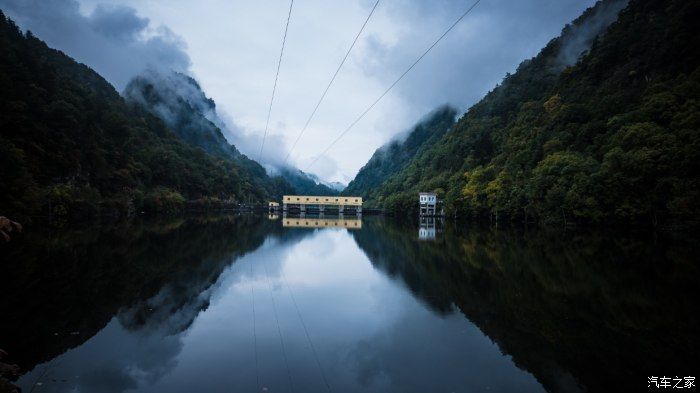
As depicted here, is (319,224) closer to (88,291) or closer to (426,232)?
(426,232)

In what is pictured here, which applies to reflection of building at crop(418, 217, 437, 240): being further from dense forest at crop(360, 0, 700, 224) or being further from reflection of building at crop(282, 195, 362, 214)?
reflection of building at crop(282, 195, 362, 214)

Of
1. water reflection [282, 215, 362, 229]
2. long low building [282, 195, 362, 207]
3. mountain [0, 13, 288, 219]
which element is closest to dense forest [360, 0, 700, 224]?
long low building [282, 195, 362, 207]

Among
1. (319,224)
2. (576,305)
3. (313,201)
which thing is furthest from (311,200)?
(576,305)

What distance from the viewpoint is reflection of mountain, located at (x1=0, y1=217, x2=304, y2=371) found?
7.45 m

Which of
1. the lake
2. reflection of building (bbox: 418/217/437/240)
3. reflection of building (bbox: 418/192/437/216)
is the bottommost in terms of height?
the lake

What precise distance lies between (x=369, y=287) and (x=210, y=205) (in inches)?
3819

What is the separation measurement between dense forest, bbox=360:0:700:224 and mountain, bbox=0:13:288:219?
47151 mm

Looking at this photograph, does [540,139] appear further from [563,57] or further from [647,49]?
[563,57]

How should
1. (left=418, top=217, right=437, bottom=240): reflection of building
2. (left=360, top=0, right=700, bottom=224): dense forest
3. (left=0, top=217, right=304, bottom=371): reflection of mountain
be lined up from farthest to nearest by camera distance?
(left=360, top=0, right=700, bottom=224): dense forest
(left=418, top=217, right=437, bottom=240): reflection of building
(left=0, top=217, right=304, bottom=371): reflection of mountain

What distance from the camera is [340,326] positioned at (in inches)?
345

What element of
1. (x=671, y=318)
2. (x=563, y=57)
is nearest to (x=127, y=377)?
(x=671, y=318)

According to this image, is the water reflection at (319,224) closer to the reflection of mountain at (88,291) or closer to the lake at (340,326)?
the reflection of mountain at (88,291)

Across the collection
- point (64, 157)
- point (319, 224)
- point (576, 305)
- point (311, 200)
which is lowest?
point (576, 305)

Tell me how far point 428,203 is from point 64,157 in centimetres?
6915
